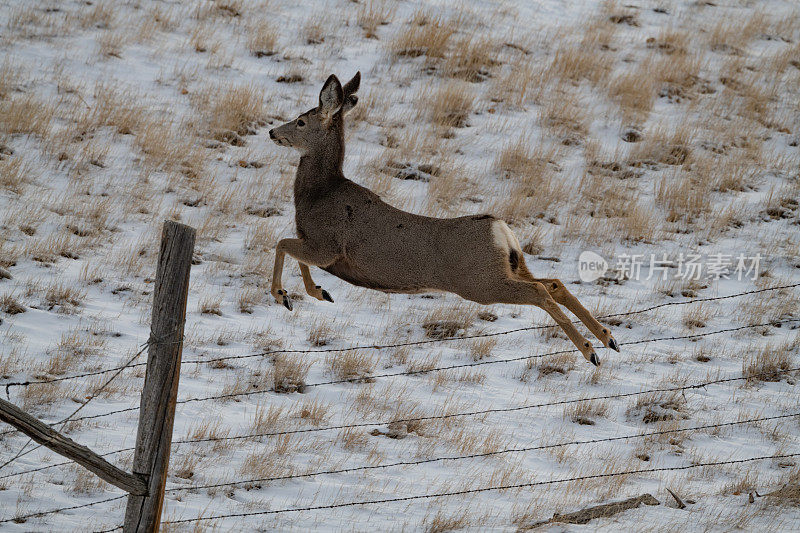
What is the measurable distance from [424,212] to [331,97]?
16.1 feet

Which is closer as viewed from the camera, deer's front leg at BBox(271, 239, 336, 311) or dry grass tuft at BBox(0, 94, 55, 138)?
deer's front leg at BBox(271, 239, 336, 311)

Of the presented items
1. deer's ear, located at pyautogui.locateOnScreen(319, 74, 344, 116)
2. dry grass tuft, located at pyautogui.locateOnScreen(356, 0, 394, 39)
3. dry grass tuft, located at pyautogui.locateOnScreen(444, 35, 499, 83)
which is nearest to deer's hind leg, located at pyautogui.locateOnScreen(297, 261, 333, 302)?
deer's ear, located at pyautogui.locateOnScreen(319, 74, 344, 116)

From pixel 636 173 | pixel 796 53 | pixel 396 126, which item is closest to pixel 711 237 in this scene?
pixel 636 173

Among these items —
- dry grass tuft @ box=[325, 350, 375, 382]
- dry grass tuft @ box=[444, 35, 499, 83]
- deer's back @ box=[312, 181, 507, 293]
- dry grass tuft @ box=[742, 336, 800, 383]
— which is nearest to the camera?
deer's back @ box=[312, 181, 507, 293]

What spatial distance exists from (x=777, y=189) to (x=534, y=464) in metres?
6.97

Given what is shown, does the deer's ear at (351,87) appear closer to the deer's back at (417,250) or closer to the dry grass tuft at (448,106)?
the deer's back at (417,250)

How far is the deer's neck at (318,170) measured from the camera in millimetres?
6633

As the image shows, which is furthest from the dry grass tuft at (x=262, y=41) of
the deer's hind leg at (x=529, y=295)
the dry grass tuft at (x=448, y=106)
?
the deer's hind leg at (x=529, y=295)

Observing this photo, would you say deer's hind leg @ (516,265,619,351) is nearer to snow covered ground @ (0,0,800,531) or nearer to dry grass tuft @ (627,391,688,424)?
snow covered ground @ (0,0,800,531)

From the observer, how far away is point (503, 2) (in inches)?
680

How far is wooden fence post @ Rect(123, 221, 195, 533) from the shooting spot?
447cm

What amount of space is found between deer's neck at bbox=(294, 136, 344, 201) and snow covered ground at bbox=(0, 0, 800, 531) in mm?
2140

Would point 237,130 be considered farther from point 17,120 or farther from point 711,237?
point 711,237

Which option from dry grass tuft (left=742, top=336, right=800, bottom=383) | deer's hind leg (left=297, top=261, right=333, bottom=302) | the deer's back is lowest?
dry grass tuft (left=742, top=336, right=800, bottom=383)
